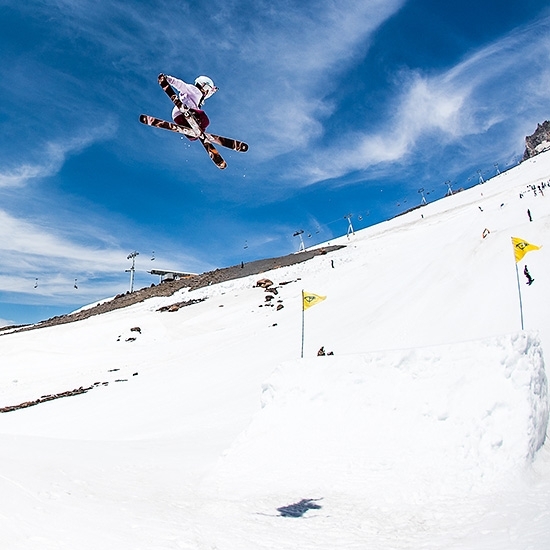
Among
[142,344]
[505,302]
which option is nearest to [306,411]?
[505,302]

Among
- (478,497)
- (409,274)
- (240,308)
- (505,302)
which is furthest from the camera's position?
(240,308)

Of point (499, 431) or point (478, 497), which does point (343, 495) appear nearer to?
point (478, 497)

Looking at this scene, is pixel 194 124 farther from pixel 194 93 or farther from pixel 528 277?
pixel 528 277

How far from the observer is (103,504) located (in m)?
6.11

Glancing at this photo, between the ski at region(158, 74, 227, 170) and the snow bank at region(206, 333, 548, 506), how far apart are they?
6598mm

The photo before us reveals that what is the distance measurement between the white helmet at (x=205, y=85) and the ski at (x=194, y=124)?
0.65 meters

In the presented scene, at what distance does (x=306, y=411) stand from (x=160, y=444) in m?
4.90

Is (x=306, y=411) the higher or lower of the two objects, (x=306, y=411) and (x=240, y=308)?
the lower

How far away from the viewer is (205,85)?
11.0 meters

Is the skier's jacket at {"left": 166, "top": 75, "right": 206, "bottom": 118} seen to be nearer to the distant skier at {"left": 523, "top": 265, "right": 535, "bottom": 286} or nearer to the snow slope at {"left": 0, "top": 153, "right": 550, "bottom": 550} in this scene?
the snow slope at {"left": 0, "top": 153, "right": 550, "bottom": 550}

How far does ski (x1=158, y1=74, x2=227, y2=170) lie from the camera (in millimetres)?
10898

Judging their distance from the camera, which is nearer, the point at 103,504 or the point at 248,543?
the point at 248,543

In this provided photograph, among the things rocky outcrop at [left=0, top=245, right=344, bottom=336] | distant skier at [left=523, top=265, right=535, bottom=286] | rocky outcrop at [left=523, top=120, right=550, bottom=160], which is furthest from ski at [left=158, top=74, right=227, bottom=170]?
rocky outcrop at [left=523, top=120, right=550, bottom=160]

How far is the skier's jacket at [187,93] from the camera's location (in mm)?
10828
